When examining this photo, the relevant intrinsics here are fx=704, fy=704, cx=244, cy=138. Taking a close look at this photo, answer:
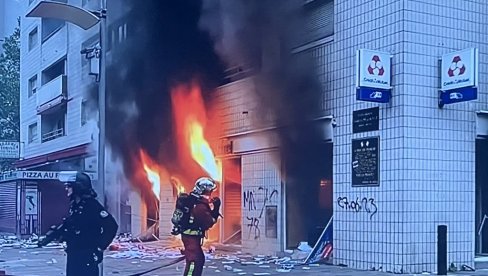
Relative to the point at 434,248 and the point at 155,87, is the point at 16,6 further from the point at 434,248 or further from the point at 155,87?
the point at 434,248

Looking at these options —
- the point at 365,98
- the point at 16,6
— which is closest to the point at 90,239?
the point at 365,98

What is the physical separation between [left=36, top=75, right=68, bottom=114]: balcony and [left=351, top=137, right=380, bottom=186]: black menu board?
1835 cm

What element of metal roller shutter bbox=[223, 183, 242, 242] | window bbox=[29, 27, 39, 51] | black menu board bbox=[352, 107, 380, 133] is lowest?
metal roller shutter bbox=[223, 183, 242, 242]

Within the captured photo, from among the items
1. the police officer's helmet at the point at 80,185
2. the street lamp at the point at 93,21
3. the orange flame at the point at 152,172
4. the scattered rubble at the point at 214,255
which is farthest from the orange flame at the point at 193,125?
the police officer's helmet at the point at 80,185

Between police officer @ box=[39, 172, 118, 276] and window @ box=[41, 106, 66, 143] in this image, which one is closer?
police officer @ box=[39, 172, 118, 276]

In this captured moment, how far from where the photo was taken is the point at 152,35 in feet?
55.5

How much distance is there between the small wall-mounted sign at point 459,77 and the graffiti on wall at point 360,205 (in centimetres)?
205

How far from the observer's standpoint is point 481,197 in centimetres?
1309

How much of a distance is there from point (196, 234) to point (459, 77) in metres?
5.44

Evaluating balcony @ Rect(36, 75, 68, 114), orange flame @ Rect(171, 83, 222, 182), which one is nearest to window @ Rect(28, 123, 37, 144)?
balcony @ Rect(36, 75, 68, 114)

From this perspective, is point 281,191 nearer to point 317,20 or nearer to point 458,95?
point 317,20

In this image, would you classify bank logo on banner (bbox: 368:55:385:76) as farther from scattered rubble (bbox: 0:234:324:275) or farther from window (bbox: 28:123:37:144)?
window (bbox: 28:123:37:144)

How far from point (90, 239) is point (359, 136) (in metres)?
7.08

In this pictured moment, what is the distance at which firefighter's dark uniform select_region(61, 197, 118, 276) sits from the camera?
6379 mm
